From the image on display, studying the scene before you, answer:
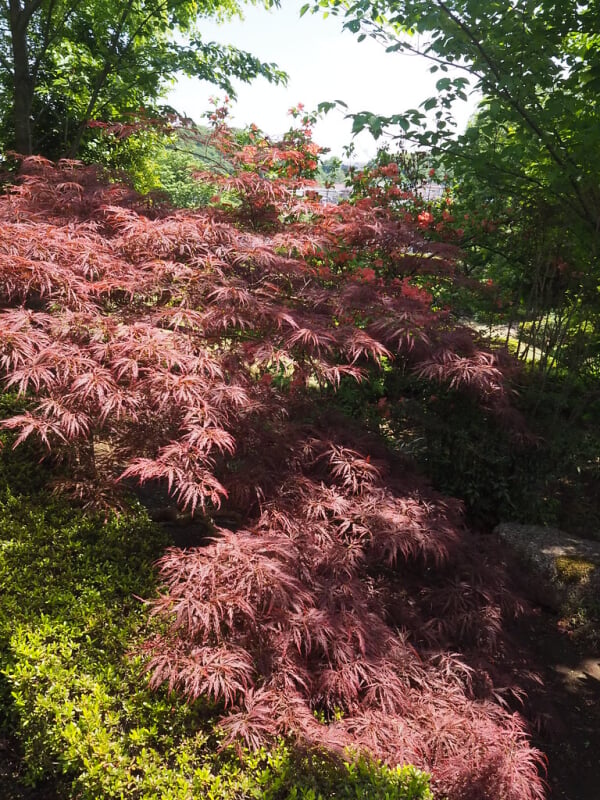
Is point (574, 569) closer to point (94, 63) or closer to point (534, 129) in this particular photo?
point (534, 129)

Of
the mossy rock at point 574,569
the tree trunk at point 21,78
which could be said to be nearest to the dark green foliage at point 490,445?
the mossy rock at point 574,569

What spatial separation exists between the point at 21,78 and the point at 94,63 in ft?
5.83

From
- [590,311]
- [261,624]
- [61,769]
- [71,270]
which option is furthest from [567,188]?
[61,769]

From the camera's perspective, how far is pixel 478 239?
5.66m

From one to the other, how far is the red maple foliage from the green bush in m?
0.12

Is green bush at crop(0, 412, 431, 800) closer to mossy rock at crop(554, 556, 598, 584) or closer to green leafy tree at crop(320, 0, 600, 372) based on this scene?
mossy rock at crop(554, 556, 598, 584)

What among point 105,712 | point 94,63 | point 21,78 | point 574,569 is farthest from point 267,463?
point 94,63

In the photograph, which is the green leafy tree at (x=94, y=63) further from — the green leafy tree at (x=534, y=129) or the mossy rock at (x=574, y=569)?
the mossy rock at (x=574, y=569)

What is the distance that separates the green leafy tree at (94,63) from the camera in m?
6.34

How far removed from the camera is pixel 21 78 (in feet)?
19.2

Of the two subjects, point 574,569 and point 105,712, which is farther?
point 574,569

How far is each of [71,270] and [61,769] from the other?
2.21m

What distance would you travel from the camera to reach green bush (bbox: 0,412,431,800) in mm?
1877

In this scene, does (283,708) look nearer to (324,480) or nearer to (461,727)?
(461,727)
